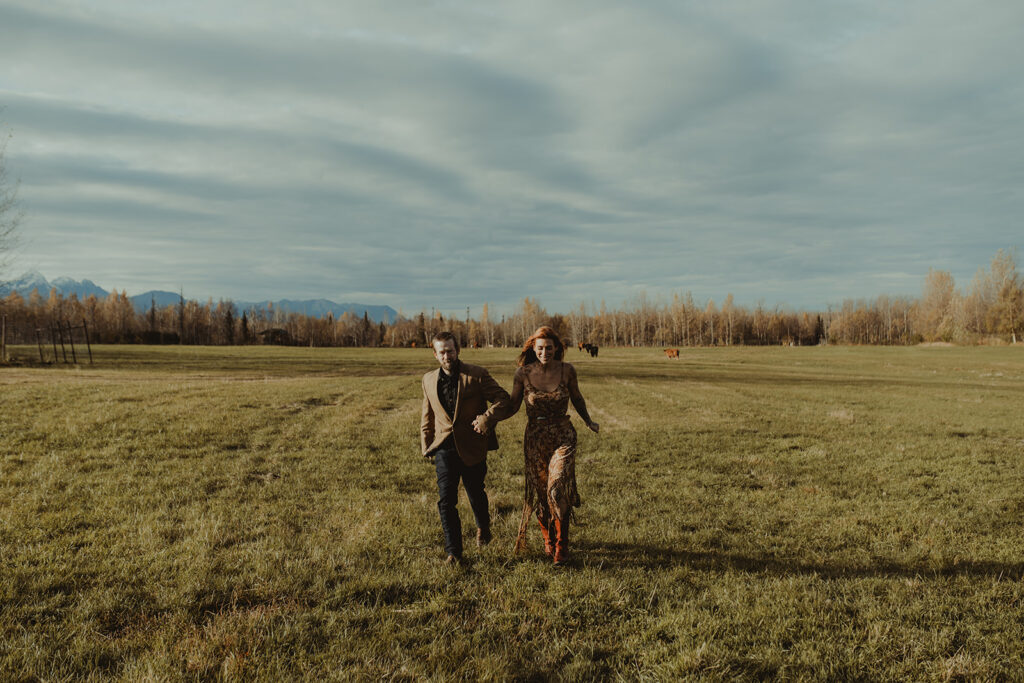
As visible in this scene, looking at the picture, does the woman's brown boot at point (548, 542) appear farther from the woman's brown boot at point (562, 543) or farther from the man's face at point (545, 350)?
the man's face at point (545, 350)

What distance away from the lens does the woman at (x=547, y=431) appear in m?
6.52

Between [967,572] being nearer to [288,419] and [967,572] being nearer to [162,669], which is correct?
[162,669]

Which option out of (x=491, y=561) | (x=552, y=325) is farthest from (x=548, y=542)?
(x=552, y=325)

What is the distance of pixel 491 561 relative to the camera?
6398mm

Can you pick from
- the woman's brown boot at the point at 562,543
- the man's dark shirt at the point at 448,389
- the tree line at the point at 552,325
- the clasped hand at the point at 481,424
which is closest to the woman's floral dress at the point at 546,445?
the woman's brown boot at the point at 562,543

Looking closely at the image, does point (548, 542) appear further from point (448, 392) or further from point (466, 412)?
point (448, 392)

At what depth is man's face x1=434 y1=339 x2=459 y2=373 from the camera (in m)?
6.30

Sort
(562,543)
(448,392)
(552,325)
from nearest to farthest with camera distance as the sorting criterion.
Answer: (562,543) < (448,392) < (552,325)

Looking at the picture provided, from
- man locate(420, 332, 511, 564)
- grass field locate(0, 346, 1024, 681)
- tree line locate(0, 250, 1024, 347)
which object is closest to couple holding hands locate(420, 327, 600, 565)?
man locate(420, 332, 511, 564)

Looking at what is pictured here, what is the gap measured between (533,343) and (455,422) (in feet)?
4.60

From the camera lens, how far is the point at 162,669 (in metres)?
4.14

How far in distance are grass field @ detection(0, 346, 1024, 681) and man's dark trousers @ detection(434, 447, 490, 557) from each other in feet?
1.23

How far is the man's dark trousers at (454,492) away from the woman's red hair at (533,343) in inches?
57.4

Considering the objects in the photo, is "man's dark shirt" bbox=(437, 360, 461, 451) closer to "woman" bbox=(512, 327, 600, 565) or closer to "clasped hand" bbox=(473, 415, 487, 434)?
"clasped hand" bbox=(473, 415, 487, 434)
